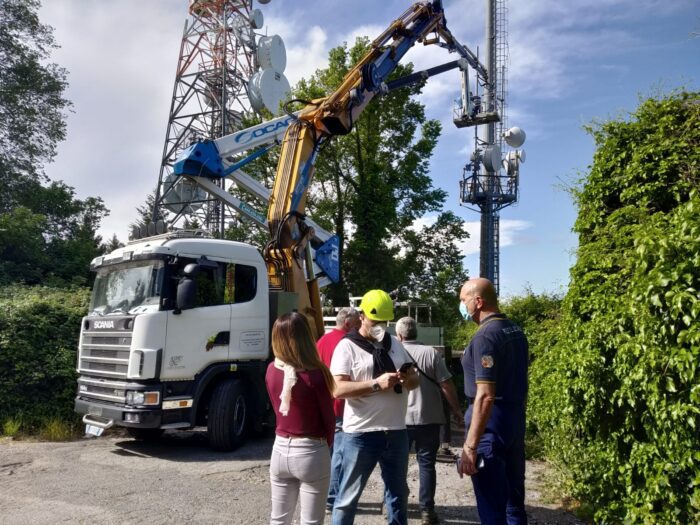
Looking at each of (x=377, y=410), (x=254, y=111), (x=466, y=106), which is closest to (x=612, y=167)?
(x=377, y=410)

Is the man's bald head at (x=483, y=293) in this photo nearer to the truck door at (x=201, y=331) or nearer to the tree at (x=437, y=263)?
the truck door at (x=201, y=331)

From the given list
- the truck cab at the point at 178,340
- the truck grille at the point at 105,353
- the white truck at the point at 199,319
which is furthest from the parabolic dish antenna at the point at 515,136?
the truck grille at the point at 105,353

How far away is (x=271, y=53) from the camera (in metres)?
20.3

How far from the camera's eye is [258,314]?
27.6ft

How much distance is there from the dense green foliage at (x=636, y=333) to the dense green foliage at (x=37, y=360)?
7.79 m

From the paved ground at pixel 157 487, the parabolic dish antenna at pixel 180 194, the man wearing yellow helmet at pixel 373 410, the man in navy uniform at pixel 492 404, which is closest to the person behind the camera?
the man in navy uniform at pixel 492 404

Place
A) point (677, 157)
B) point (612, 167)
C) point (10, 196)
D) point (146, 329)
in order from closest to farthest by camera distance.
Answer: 1. point (677, 157)
2. point (612, 167)
3. point (146, 329)
4. point (10, 196)

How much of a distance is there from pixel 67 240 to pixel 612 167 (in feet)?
59.9

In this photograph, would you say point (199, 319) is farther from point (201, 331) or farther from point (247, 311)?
point (247, 311)

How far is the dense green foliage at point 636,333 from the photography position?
3.20 meters

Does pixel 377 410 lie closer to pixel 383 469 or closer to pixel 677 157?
pixel 383 469

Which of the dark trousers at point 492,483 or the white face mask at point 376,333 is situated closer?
the dark trousers at point 492,483

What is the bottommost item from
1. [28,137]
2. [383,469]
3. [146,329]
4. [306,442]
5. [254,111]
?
[383,469]

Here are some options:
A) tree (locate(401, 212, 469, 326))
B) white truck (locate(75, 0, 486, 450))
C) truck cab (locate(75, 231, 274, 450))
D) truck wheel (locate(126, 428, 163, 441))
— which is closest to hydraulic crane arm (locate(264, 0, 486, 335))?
white truck (locate(75, 0, 486, 450))
